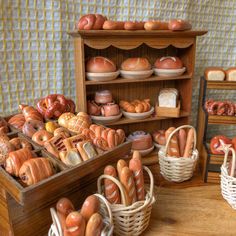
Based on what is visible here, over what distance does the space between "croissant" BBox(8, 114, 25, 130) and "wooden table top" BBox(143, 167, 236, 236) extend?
605 mm

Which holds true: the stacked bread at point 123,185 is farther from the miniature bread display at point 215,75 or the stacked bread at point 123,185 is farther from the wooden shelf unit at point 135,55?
the miniature bread display at point 215,75

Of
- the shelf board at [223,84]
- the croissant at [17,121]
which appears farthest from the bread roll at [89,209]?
the shelf board at [223,84]

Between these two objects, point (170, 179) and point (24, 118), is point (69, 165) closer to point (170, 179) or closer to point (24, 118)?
point (24, 118)

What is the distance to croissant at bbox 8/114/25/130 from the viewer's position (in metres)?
1.03

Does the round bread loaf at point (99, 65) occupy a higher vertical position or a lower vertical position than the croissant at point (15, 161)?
higher

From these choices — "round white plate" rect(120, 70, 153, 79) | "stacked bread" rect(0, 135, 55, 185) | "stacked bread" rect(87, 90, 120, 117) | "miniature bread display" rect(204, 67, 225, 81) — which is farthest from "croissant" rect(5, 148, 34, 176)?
"miniature bread display" rect(204, 67, 225, 81)

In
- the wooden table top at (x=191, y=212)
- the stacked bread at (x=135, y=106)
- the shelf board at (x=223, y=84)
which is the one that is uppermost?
the shelf board at (x=223, y=84)

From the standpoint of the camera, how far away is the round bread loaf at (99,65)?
1.19 m

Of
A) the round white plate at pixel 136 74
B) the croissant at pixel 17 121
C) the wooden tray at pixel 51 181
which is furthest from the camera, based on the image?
the round white plate at pixel 136 74

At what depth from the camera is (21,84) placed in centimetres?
129

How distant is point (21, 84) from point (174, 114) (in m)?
0.78

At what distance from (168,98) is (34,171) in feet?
2.92

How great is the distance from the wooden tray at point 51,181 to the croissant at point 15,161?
0.8 inches

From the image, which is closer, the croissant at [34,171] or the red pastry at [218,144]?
the croissant at [34,171]
